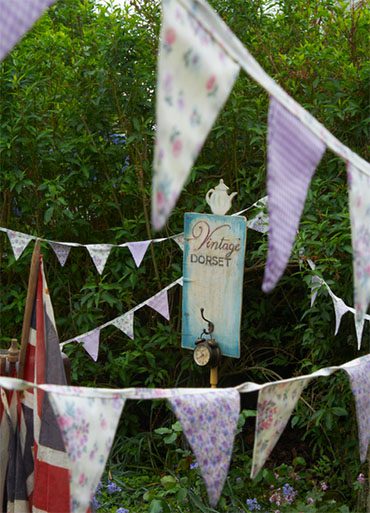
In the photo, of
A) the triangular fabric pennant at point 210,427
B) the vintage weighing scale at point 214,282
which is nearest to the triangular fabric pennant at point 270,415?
the triangular fabric pennant at point 210,427

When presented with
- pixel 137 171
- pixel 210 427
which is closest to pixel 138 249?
pixel 137 171

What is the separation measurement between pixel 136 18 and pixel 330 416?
198 cm

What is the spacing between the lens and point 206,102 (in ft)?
4.62

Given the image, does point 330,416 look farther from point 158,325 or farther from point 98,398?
point 98,398

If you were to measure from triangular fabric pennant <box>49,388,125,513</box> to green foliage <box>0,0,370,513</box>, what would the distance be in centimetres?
238

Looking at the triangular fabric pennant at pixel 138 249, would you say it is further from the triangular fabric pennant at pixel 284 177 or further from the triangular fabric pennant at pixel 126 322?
the triangular fabric pennant at pixel 284 177

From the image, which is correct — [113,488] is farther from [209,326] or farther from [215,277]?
[215,277]

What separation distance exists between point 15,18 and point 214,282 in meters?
2.03

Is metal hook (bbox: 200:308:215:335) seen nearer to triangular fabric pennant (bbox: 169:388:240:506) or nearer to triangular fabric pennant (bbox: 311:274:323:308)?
triangular fabric pennant (bbox: 311:274:323:308)

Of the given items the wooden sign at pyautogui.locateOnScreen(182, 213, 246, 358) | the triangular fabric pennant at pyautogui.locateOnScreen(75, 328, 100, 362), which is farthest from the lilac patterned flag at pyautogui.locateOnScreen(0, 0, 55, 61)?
the triangular fabric pennant at pyautogui.locateOnScreen(75, 328, 100, 362)

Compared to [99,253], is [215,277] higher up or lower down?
lower down

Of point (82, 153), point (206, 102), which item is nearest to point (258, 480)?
point (82, 153)

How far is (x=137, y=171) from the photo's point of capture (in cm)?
426

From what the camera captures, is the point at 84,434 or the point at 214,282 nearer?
the point at 84,434
